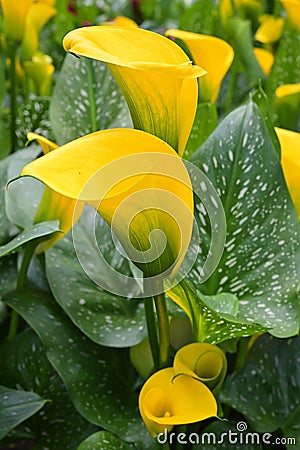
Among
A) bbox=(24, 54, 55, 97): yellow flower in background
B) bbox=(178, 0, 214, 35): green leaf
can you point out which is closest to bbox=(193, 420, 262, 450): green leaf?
bbox=(24, 54, 55, 97): yellow flower in background

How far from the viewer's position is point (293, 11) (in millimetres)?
1037

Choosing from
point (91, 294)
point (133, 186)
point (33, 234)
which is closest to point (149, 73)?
point (133, 186)

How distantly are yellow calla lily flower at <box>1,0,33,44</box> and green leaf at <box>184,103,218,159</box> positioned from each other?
0.27 m

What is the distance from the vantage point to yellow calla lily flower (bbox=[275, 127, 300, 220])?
64cm

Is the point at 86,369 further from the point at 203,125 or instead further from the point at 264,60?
the point at 264,60

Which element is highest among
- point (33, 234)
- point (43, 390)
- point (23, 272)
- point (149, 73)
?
point (149, 73)

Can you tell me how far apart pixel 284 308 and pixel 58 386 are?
0.83 feet

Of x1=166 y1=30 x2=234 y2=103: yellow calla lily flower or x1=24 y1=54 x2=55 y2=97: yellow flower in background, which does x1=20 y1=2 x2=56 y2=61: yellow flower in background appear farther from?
x1=166 y1=30 x2=234 y2=103: yellow calla lily flower

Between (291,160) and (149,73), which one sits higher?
(149,73)

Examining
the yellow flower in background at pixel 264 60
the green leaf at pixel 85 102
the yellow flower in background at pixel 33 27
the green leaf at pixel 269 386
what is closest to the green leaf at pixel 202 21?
the yellow flower in background at pixel 264 60

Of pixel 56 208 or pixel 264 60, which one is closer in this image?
pixel 56 208

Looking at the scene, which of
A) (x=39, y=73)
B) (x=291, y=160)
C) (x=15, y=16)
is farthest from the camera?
(x=39, y=73)

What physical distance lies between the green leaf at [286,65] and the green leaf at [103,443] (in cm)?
61

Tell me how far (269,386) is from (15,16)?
0.55 m
